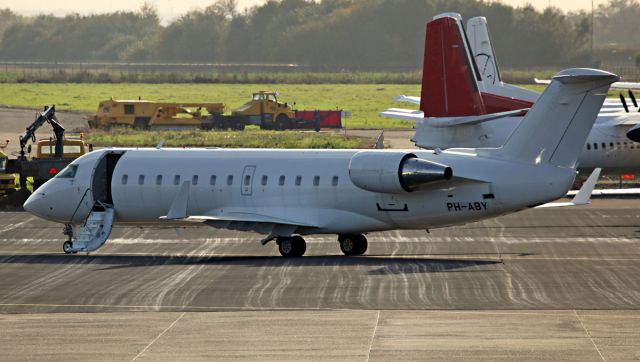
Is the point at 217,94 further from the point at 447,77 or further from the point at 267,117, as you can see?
the point at 447,77

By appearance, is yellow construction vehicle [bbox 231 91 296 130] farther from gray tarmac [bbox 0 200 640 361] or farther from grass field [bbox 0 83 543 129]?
gray tarmac [bbox 0 200 640 361]

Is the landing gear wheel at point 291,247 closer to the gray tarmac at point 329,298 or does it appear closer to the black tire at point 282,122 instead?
the gray tarmac at point 329,298

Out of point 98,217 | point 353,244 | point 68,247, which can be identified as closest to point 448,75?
point 353,244

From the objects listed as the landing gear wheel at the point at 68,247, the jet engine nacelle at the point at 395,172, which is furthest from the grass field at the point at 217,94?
the jet engine nacelle at the point at 395,172

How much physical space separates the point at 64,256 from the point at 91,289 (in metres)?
7.65

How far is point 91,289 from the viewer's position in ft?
97.5

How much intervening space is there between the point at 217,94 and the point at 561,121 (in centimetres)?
10704

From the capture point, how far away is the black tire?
103 m

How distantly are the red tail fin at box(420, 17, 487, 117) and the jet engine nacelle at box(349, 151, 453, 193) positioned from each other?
11164mm

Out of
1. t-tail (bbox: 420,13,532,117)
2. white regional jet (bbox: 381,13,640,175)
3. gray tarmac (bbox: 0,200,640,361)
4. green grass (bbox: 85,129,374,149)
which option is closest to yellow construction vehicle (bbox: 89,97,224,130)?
green grass (bbox: 85,129,374,149)

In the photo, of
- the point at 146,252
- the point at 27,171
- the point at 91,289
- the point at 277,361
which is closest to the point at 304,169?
the point at 146,252

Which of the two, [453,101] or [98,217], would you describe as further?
[453,101]

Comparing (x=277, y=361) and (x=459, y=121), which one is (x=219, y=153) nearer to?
(x=459, y=121)

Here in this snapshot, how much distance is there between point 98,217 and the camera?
38.2 m
